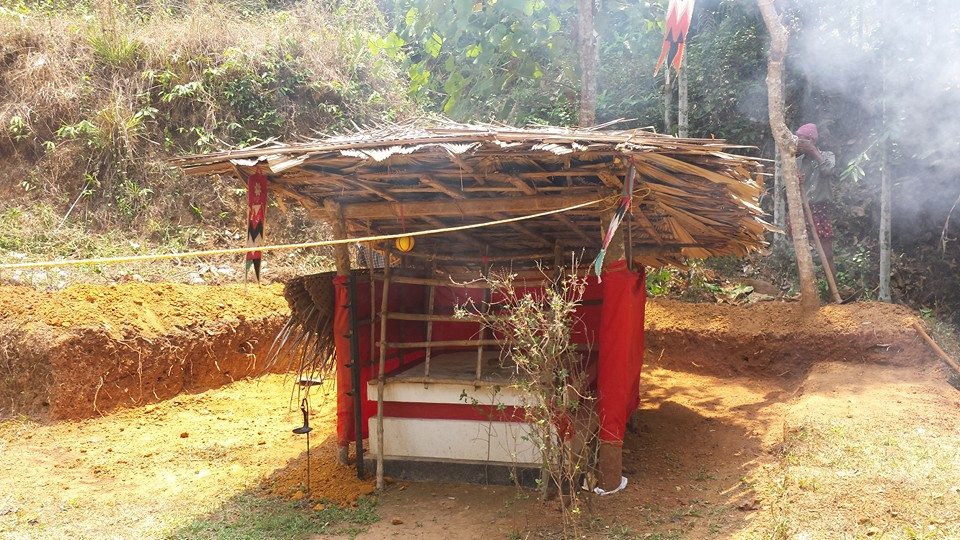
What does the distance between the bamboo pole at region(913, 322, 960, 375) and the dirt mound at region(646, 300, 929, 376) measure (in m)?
0.09

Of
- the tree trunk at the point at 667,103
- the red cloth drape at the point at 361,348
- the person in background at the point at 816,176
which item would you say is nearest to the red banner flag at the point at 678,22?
the person in background at the point at 816,176

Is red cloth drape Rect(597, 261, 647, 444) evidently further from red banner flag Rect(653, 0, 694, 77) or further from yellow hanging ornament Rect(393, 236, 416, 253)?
red banner flag Rect(653, 0, 694, 77)

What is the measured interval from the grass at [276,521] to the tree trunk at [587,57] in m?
6.06

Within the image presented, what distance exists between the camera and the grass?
553 cm

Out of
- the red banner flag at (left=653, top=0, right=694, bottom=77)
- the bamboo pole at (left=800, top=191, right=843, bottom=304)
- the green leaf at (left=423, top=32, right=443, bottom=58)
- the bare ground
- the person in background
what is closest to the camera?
the bare ground

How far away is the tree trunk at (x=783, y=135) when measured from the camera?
902 cm

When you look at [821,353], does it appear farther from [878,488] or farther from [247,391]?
[247,391]

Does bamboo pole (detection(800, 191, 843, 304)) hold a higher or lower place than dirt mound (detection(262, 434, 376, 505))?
higher

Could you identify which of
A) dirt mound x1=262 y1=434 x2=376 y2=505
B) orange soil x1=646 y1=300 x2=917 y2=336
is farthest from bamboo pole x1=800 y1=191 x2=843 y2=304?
dirt mound x1=262 y1=434 x2=376 y2=505

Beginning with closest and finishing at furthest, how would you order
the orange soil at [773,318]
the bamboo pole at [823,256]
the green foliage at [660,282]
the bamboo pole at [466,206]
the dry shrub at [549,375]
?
the dry shrub at [549,375], the bamboo pole at [466,206], the orange soil at [773,318], the bamboo pole at [823,256], the green foliage at [660,282]

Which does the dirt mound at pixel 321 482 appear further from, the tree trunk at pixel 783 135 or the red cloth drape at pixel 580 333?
the tree trunk at pixel 783 135

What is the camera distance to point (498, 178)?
5.61 m

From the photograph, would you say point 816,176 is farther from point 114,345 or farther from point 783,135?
point 114,345

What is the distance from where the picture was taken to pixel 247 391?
31.5 ft
